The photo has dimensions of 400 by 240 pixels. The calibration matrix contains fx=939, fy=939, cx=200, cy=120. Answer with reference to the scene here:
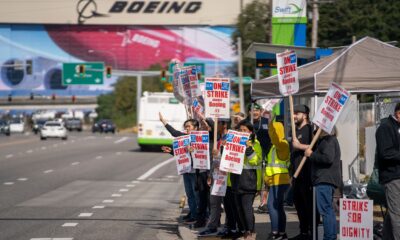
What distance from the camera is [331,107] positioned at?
10.7 metres

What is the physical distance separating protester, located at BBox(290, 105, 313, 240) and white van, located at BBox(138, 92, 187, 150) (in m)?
31.0

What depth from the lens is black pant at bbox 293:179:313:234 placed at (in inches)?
480

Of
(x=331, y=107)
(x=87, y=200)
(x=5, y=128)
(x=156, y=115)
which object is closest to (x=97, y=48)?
(x=5, y=128)

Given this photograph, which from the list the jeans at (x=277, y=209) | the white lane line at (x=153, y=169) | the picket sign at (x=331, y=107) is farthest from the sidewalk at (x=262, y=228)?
the white lane line at (x=153, y=169)

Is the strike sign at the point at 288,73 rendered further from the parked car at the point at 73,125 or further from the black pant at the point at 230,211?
the parked car at the point at 73,125

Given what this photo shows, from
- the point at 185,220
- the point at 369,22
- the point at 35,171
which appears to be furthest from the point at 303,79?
the point at 369,22

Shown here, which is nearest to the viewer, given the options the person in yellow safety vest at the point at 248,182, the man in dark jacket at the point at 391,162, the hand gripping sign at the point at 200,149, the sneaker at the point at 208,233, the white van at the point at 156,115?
the man in dark jacket at the point at 391,162

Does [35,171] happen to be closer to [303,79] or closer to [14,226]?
[14,226]

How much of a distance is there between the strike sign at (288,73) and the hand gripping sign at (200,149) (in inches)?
96.8

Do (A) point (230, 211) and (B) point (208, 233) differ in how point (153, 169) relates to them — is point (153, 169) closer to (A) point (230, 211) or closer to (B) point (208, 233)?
(B) point (208, 233)

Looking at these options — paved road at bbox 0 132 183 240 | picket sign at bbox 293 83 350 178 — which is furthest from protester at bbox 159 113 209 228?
picket sign at bbox 293 83 350 178

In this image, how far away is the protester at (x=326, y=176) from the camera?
11.1 meters

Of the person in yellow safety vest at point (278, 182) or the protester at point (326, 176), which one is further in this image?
the person in yellow safety vest at point (278, 182)

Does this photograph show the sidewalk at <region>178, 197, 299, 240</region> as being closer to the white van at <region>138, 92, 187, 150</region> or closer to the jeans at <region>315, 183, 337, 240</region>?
the jeans at <region>315, 183, 337, 240</region>
